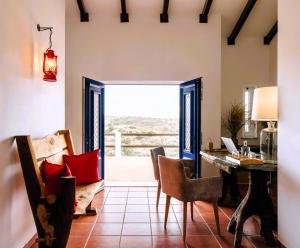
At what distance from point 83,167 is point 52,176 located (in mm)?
835

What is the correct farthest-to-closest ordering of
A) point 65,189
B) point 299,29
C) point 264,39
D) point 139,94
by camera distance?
1. point 139,94
2. point 264,39
3. point 299,29
4. point 65,189

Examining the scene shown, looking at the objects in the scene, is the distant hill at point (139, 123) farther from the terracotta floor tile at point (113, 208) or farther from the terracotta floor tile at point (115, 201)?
the terracotta floor tile at point (113, 208)

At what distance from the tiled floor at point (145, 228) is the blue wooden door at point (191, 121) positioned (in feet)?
3.26

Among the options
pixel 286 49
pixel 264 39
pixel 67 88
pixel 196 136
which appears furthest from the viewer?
pixel 264 39

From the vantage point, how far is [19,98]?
2.74m

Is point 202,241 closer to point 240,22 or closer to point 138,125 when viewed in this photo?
point 240,22

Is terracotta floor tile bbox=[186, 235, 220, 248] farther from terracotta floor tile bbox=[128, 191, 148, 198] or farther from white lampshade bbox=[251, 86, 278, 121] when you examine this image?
terracotta floor tile bbox=[128, 191, 148, 198]

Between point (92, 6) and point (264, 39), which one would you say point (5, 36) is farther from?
point (264, 39)

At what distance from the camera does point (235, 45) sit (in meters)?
6.44

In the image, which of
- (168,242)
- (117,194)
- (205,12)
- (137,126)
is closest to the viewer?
(168,242)

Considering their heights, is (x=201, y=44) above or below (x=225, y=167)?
above

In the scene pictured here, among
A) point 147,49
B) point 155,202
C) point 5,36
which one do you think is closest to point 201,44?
point 147,49

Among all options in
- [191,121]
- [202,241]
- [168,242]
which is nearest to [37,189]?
[168,242]

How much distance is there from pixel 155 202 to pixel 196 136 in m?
1.32
